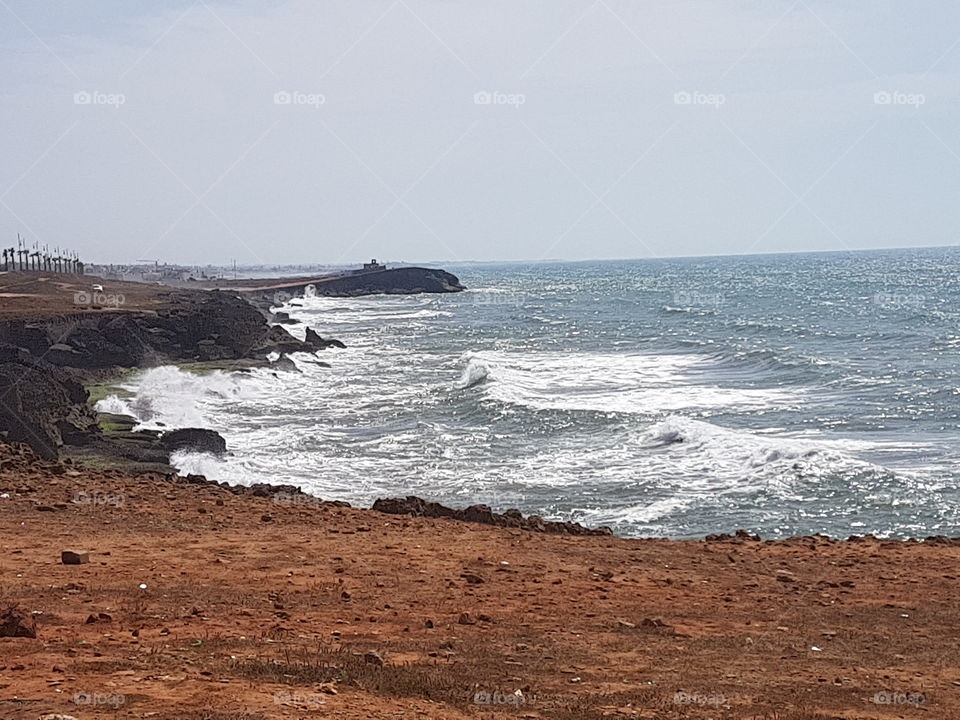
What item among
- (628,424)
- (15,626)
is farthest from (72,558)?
(628,424)

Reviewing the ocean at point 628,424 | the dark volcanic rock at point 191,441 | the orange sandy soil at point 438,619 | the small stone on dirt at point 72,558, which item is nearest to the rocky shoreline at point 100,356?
the dark volcanic rock at point 191,441

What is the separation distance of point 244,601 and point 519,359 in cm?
3877

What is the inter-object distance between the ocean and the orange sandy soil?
5.91 m

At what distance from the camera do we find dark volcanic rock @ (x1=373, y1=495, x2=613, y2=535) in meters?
13.7

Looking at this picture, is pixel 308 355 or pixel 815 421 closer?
pixel 815 421

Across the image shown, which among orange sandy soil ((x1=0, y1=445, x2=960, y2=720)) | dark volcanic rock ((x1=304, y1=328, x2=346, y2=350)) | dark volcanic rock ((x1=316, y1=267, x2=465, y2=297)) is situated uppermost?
dark volcanic rock ((x1=316, y1=267, x2=465, y2=297))

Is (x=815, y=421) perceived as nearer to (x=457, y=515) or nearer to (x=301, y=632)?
(x=457, y=515)

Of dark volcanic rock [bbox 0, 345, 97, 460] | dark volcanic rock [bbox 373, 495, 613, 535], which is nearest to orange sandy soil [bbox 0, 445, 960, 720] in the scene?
dark volcanic rock [bbox 373, 495, 613, 535]

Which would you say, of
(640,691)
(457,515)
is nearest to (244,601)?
(640,691)

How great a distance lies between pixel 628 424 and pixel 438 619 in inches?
755

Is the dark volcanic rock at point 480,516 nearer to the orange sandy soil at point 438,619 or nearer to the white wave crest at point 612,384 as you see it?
the orange sandy soil at point 438,619

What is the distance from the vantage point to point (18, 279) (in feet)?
238

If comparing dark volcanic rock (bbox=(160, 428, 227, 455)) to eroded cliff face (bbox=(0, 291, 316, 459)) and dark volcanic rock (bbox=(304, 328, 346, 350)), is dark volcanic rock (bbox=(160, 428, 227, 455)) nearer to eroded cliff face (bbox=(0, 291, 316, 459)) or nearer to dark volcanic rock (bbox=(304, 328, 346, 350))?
eroded cliff face (bbox=(0, 291, 316, 459))

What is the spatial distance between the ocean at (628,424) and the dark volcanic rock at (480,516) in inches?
129
